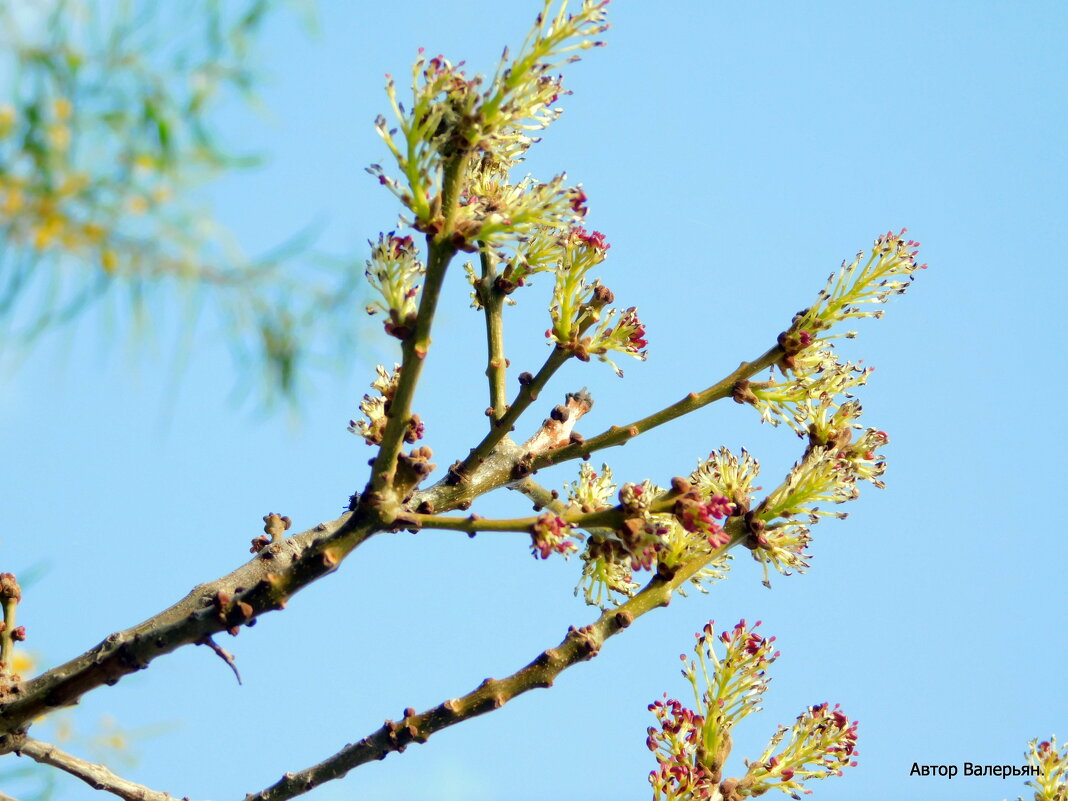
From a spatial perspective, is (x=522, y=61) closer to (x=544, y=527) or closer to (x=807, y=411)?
(x=544, y=527)

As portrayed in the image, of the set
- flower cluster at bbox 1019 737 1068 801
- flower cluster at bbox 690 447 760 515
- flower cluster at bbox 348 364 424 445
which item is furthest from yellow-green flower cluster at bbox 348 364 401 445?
flower cluster at bbox 1019 737 1068 801

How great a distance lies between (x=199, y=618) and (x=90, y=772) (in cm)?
99

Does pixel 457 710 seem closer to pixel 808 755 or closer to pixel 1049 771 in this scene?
pixel 808 755

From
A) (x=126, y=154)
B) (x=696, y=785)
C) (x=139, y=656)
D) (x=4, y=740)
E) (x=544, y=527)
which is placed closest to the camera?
(x=126, y=154)

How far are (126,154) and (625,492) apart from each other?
164cm

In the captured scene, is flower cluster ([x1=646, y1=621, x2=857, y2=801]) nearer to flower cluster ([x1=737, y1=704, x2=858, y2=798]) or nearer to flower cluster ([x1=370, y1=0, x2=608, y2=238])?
flower cluster ([x1=737, y1=704, x2=858, y2=798])

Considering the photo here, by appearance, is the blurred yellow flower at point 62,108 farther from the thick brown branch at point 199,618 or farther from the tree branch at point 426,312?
the thick brown branch at point 199,618

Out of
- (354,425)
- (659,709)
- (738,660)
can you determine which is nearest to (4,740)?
(354,425)

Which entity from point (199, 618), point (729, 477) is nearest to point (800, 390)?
point (729, 477)

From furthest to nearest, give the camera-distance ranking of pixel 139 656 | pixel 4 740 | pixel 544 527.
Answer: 1. pixel 4 740
2. pixel 139 656
3. pixel 544 527

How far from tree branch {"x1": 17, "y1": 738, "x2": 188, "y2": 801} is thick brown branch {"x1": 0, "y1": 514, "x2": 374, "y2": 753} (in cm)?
18

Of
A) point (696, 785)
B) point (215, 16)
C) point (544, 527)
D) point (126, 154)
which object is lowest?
point (696, 785)

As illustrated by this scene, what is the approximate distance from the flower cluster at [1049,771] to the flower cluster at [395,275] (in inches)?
168

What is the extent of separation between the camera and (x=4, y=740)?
365 centimetres
